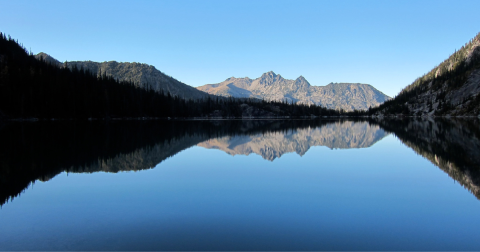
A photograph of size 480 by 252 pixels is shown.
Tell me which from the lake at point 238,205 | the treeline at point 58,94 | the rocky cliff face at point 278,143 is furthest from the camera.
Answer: the treeline at point 58,94

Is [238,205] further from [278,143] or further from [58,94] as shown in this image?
[58,94]

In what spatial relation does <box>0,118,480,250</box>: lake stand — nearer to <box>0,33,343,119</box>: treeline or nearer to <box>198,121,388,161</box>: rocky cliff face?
<box>198,121,388,161</box>: rocky cliff face

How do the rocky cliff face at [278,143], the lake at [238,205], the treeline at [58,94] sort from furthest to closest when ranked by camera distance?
the treeline at [58,94]
the rocky cliff face at [278,143]
the lake at [238,205]

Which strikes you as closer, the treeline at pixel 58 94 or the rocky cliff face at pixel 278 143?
the rocky cliff face at pixel 278 143

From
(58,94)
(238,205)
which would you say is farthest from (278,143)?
(58,94)

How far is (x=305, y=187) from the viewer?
528 inches

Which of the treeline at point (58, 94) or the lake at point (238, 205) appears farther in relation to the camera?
the treeline at point (58, 94)

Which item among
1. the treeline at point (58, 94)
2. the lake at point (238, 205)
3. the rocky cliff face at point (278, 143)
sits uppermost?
the treeline at point (58, 94)

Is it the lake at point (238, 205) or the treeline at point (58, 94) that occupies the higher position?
the treeline at point (58, 94)

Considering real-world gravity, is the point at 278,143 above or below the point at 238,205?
above

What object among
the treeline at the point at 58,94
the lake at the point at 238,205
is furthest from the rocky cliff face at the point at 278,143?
the treeline at the point at 58,94

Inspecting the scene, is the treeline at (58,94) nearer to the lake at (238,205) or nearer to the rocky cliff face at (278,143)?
the rocky cliff face at (278,143)

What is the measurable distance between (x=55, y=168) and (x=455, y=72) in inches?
9550

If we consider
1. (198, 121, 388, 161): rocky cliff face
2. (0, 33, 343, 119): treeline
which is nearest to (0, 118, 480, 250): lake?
(198, 121, 388, 161): rocky cliff face
